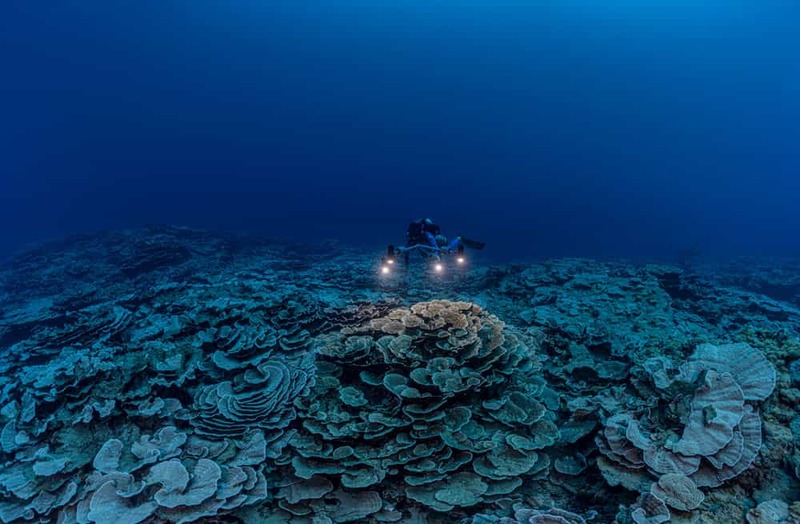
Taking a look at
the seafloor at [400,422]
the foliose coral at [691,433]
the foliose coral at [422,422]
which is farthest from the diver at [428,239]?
the foliose coral at [691,433]

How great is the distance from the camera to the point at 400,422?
16.0 ft

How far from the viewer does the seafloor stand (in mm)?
3992

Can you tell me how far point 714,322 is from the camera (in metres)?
9.30

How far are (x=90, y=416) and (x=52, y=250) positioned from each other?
1105 inches

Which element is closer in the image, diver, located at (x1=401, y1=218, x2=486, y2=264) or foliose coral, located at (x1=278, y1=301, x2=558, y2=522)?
foliose coral, located at (x1=278, y1=301, x2=558, y2=522)

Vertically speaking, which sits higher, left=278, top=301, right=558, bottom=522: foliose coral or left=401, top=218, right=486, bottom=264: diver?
left=401, top=218, right=486, bottom=264: diver

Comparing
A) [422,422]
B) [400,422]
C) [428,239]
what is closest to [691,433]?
[422,422]

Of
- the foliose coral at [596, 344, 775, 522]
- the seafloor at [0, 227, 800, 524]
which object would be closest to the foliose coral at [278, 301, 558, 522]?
the seafloor at [0, 227, 800, 524]

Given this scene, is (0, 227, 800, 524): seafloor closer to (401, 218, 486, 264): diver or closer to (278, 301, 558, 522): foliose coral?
(278, 301, 558, 522): foliose coral

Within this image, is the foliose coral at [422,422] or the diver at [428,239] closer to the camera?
the foliose coral at [422,422]

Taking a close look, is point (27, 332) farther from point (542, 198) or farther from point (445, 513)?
point (542, 198)

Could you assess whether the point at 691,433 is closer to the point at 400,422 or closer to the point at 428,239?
the point at 400,422

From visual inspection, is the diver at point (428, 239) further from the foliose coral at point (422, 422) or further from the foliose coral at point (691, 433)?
the foliose coral at point (691, 433)

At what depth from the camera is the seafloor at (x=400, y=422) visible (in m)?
3.99
